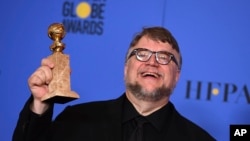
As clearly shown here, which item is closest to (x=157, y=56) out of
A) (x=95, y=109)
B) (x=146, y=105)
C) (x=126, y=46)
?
(x=146, y=105)

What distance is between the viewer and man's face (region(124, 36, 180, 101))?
4.48 feet

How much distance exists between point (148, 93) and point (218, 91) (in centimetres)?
54

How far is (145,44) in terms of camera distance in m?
1.41

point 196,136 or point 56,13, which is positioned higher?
point 56,13

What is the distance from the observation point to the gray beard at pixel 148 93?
137cm

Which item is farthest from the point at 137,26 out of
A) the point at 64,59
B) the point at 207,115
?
the point at 64,59

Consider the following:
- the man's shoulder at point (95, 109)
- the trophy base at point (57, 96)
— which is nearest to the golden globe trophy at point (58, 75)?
the trophy base at point (57, 96)

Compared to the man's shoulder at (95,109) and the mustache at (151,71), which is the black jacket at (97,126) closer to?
the man's shoulder at (95,109)

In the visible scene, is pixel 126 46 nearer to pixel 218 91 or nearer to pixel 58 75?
pixel 218 91

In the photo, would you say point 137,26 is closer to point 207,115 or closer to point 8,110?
point 207,115

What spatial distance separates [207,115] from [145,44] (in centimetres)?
56

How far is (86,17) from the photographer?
1921 millimetres

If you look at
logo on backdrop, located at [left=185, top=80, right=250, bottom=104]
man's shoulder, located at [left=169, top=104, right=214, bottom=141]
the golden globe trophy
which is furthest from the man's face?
logo on backdrop, located at [left=185, top=80, right=250, bottom=104]

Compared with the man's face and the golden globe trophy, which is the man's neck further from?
the golden globe trophy
